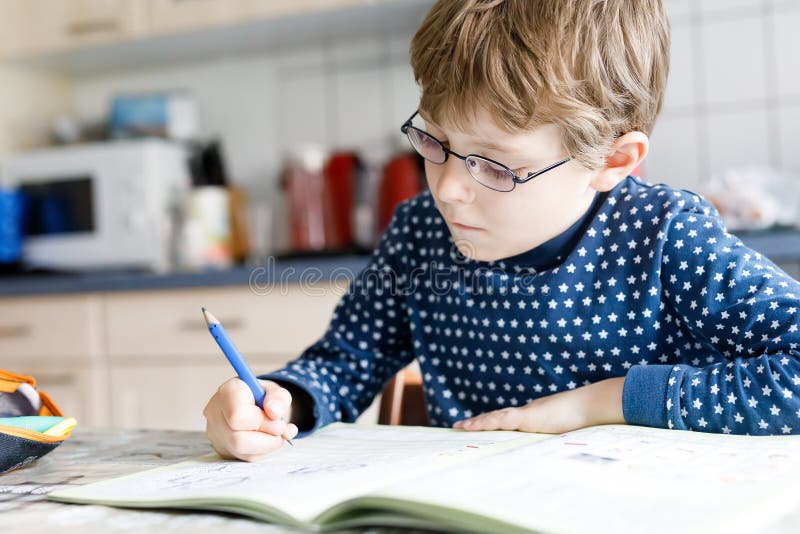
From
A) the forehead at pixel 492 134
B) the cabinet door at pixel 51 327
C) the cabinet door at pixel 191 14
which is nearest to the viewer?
the forehead at pixel 492 134

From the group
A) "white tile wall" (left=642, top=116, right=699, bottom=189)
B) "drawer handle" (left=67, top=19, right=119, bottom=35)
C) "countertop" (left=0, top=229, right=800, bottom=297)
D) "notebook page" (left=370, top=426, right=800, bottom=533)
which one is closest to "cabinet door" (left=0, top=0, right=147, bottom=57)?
"drawer handle" (left=67, top=19, right=119, bottom=35)

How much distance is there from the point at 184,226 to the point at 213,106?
487 mm

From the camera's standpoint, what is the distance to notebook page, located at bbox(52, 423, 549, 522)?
1.65 feet

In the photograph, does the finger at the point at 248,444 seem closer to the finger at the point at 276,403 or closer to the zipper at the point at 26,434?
the finger at the point at 276,403

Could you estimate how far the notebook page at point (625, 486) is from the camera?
421mm

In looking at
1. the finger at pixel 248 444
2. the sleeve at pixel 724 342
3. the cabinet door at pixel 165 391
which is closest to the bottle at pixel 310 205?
the cabinet door at pixel 165 391

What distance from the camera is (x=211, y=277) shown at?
2035 mm

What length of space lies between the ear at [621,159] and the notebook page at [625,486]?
14.1 inches

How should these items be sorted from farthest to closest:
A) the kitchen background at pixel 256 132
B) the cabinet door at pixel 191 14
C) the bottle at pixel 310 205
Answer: the bottle at pixel 310 205 < the cabinet door at pixel 191 14 < the kitchen background at pixel 256 132

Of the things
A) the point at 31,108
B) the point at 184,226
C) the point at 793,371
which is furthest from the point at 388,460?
the point at 31,108

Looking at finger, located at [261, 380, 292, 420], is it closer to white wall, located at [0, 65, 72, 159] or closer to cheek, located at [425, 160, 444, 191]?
cheek, located at [425, 160, 444, 191]

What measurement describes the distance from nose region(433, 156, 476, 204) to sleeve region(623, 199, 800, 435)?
0.70 feet

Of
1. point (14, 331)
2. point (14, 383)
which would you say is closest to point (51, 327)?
point (14, 331)

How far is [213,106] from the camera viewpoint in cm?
268
